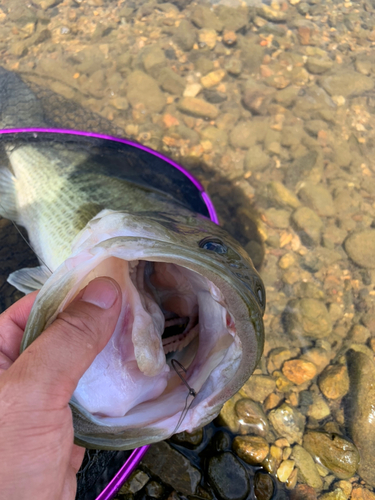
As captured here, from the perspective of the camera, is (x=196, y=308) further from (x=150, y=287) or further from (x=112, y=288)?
(x=112, y=288)

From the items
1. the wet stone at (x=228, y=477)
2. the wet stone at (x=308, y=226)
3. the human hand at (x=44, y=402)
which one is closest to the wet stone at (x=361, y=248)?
the wet stone at (x=308, y=226)

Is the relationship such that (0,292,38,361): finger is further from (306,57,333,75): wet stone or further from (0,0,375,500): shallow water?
(306,57,333,75): wet stone

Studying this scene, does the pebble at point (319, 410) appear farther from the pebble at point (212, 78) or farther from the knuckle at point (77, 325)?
the pebble at point (212, 78)

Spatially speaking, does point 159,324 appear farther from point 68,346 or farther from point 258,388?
point 258,388

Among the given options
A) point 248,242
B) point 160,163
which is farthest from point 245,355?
point 160,163

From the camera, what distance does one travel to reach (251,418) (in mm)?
2932

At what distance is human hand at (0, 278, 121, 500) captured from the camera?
1.14 metres

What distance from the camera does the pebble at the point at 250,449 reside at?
274cm

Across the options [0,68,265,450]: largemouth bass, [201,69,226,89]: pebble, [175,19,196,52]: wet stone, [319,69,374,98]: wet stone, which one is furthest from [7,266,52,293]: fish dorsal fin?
[319,69,374,98]: wet stone

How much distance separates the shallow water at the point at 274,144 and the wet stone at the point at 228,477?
0.13 ft

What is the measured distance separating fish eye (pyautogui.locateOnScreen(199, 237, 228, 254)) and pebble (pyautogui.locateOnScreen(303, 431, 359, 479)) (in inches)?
88.3

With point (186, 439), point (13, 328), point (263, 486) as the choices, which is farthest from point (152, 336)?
point (263, 486)

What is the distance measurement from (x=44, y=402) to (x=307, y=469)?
2522mm

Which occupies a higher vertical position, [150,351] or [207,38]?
[207,38]
